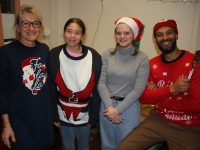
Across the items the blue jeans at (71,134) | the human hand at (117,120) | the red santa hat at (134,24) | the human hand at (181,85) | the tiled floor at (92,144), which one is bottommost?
the tiled floor at (92,144)

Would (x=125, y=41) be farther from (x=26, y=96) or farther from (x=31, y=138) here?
(x=31, y=138)

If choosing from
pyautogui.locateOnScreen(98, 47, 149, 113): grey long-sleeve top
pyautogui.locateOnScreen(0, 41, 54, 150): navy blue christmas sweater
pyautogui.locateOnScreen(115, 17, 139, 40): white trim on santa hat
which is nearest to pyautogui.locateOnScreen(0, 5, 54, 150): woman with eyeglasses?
pyautogui.locateOnScreen(0, 41, 54, 150): navy blue christmas sweater

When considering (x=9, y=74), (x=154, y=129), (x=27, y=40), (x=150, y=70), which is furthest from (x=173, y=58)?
(x=9, y=74)

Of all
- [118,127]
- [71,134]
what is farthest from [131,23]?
[71,134]

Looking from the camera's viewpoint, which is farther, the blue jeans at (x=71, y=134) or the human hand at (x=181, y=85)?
the blue jeans at (x=71, y=134)

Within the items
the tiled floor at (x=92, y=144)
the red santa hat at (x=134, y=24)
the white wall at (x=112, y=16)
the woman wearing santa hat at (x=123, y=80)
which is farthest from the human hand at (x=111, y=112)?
the white wall at (x=112, y=16)

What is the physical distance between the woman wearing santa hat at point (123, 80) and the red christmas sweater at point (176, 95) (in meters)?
0.16

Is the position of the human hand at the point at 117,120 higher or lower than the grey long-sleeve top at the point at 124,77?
lower

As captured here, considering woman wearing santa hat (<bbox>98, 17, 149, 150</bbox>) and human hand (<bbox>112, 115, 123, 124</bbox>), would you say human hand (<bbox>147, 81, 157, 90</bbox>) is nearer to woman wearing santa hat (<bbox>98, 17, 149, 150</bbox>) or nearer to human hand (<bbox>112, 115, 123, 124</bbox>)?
woman wearing santa hat (<bbox>98, 17, 149, 150</bbox>)

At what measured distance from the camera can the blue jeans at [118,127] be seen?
1.53 m

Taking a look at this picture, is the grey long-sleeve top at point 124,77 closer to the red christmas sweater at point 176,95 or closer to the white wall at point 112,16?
the red christmas sweater at point 176,95

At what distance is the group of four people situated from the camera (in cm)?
133

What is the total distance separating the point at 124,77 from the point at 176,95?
48cm

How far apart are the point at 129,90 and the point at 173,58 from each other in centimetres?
48
